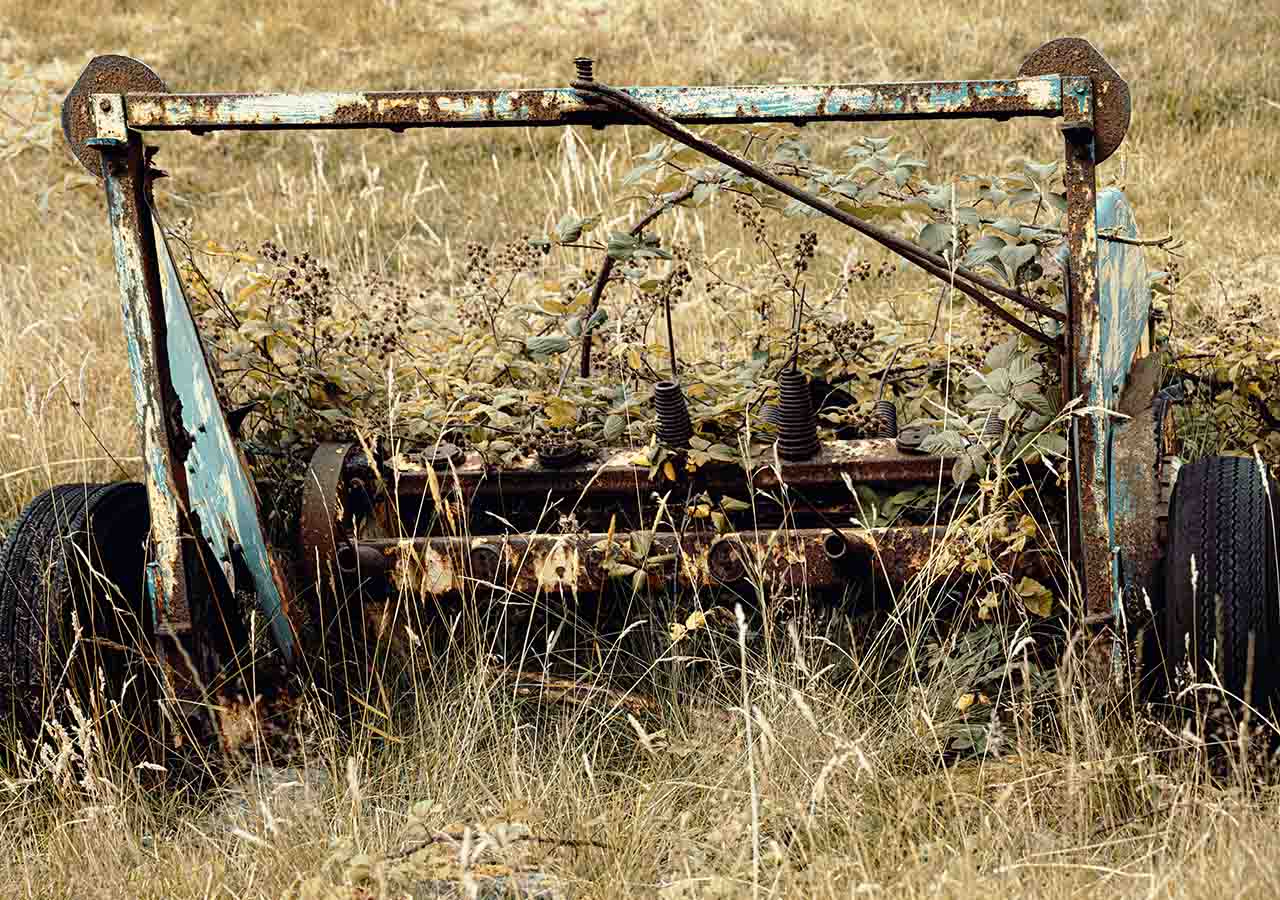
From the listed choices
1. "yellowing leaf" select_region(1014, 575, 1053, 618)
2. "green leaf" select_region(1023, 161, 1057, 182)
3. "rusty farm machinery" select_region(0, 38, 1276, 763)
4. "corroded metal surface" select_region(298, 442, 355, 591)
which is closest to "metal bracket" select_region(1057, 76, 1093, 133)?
"rusty farm machinery" select_region(0, 38, 1276, 763)

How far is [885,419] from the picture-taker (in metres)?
3.67

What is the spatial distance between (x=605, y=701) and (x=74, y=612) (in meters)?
1.16

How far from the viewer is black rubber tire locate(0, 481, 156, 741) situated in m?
2.87

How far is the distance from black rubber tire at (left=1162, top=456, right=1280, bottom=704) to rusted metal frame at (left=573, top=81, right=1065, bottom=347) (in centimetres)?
44

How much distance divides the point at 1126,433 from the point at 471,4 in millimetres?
8974

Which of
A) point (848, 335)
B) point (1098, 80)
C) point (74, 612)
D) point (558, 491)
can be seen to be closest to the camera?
point (1098, 80)

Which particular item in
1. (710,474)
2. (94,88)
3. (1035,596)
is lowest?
(1035,596)

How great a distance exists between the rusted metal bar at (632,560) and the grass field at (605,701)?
25 centimetres

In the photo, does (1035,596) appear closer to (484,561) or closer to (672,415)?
(672,415)

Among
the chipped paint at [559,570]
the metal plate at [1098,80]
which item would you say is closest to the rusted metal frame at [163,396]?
the chipped paint at [559,570]

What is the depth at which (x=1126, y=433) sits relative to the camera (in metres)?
3.02

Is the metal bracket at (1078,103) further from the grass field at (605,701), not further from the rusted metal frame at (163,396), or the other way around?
the rusted metal frame at (163,396)

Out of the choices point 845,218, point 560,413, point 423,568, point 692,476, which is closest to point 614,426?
point 560,413

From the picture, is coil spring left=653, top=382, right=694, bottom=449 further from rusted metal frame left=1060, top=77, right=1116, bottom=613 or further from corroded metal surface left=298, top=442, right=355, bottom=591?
rusted metal frame left=1060, top=77, right=1116, bottom=613
